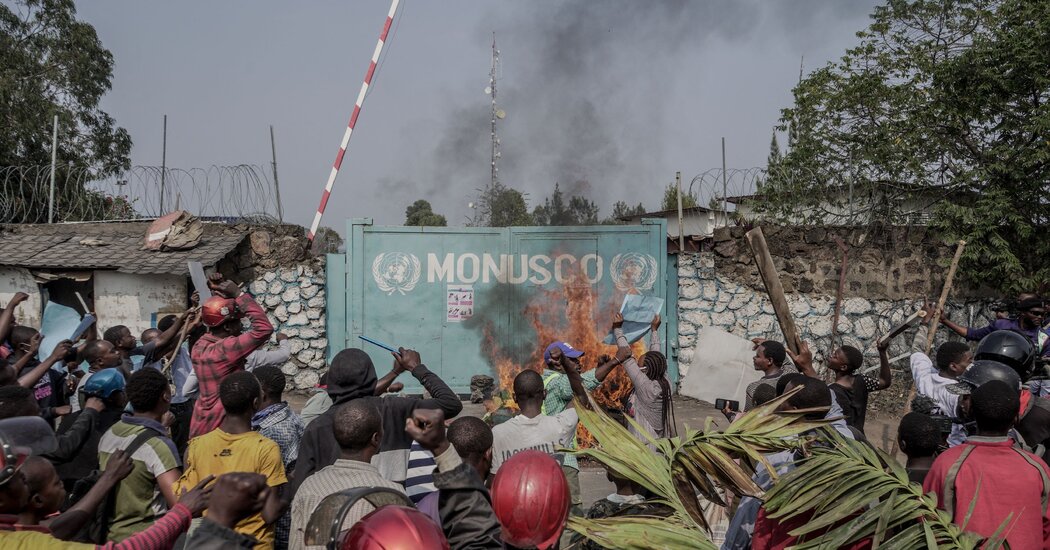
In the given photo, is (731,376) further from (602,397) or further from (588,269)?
(588,269)

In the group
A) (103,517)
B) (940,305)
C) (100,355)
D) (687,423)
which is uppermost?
(940,305)

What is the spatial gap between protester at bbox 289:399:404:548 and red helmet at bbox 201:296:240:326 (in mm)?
2227

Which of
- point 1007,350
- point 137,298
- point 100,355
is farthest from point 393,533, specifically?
point 137,298

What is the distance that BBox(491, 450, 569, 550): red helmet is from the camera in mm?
2387

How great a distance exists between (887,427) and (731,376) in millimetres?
2682

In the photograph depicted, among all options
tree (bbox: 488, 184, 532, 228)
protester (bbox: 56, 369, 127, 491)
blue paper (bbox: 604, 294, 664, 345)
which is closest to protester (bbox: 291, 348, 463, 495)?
protester (bbox: 56, 369, 127, 491)

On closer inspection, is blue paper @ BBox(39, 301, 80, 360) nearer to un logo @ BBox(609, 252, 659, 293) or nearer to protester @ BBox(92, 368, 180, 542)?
protester @ BBox(92, 368, 180, 542)

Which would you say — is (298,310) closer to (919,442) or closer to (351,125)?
(351,125)

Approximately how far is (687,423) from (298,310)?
6.19 metres

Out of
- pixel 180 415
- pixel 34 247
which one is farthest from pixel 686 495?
pixel 34 247

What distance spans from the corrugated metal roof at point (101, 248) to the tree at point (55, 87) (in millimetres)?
6508

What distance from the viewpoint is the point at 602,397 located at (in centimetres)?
988

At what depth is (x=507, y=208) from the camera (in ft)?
63.5

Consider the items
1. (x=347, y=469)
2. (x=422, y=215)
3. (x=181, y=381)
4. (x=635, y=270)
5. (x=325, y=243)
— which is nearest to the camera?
(x=347, y=469)
